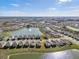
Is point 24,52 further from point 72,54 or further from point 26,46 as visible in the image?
point 72,54

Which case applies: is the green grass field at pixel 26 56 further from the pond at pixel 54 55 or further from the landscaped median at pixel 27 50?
the landscaped median at pixel 27 50

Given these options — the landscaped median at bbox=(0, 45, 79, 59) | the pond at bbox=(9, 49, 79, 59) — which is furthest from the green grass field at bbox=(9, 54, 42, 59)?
the landscaped median at bbox=(0, 45, 79, 59)

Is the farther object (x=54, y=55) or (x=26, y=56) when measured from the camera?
(x=54, y=55)

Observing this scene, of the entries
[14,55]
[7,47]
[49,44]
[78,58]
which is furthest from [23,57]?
[78,58]

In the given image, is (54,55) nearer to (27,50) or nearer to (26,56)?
(26,56)

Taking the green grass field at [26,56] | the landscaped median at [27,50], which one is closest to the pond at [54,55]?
the green grass field at [26,56]

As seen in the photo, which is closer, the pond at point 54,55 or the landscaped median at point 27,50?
the pond at point 54,55

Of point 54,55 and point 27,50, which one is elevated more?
point 27,50

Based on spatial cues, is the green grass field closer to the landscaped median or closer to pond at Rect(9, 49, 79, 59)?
pond at Rect(9, 49, 79, 59)

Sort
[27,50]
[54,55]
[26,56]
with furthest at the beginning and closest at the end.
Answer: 1. [27,50]
2. [54,55]
3. [26,56]

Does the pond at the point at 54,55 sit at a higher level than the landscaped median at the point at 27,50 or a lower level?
lower

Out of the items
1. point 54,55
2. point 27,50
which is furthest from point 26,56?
point 54,55
